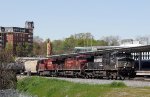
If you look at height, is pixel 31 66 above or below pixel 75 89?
above

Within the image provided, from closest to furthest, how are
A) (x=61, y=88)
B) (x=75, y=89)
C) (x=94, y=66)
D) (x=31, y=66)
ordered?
(x=75, y=89)
(x=61, y=88)
(x=94, y=66)
(x=31, y=66)

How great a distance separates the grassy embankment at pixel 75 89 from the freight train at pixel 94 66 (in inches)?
329

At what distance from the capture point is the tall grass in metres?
34.0

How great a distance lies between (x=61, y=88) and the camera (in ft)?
136

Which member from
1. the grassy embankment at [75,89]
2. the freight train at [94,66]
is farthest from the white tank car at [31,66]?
the grassy embankment at [75,89]

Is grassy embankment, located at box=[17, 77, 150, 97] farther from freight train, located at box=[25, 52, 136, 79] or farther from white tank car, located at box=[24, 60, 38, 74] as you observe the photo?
white tank car, located at box=[24, 60, 38, 74]

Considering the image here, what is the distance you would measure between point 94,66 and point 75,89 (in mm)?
19551

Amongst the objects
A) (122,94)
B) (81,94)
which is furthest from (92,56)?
(122,94)

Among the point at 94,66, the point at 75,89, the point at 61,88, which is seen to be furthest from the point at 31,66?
the point at 75,89

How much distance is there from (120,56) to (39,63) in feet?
97.2

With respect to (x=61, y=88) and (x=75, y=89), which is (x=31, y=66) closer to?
(x=61, y=88)

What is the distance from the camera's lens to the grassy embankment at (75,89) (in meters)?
30.3

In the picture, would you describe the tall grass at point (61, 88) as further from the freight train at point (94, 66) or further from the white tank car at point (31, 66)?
the white tank car at point (31, 66)

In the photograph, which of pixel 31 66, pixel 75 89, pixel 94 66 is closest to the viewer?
pixel 75 89
